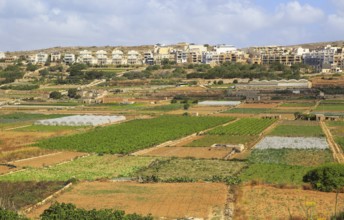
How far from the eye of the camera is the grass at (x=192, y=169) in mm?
21656

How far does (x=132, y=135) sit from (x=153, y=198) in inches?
627

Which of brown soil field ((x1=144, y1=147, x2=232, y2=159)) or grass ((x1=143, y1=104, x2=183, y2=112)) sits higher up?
grass ((x1=143, y1=104, x2=183, y2=112))

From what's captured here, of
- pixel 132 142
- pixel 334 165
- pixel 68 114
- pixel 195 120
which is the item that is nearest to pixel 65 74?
pixel 68 114

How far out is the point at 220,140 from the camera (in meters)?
31.8

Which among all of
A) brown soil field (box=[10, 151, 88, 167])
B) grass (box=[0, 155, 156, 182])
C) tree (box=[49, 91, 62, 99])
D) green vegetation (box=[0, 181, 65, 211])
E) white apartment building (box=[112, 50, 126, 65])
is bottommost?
brown soil field (box=[10, 151, 88, 167])

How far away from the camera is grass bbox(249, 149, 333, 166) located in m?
24.3

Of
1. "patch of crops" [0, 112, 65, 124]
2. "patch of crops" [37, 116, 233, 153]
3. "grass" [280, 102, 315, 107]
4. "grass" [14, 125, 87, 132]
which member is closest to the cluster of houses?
"grass" [280, 102, 315, 107]

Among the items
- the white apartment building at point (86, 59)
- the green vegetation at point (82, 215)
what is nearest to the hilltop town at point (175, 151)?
the green vegetation at point (82, 215)

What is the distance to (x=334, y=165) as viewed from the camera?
18734mm

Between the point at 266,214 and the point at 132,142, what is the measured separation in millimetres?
16120

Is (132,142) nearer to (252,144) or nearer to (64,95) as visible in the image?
(252,144)

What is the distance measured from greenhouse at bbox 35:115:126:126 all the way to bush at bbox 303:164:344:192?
81.4 ft

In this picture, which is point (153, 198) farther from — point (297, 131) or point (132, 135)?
point (297, 131)

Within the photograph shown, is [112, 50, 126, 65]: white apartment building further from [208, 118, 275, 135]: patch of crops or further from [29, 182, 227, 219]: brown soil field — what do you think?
[29, 182, 227, 219]: brown soil field
